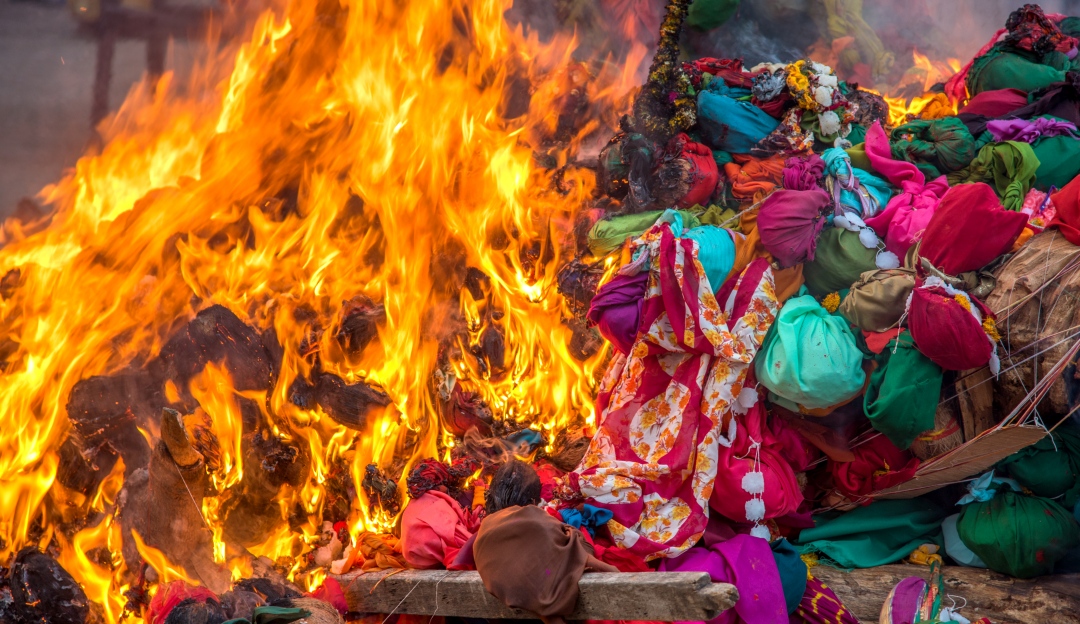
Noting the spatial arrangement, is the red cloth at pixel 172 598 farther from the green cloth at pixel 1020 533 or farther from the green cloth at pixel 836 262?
the green cloth at pixel 1020 533

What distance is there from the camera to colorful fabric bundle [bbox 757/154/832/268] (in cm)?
374

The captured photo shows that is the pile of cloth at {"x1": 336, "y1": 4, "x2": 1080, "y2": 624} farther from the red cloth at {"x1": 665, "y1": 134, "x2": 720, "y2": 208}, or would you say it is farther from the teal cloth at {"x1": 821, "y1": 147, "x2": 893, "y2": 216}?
the red cloth at {"x1": 665, "y1": 134, "x2": 720, "y2": 208}

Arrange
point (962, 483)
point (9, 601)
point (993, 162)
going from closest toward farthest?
point (9, 601) → point (962, 483) → point (993, 162)

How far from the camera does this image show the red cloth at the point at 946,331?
3.29 meters

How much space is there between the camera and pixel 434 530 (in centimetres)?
366

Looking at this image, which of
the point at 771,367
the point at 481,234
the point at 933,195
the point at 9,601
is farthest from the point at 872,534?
the point at 9,601

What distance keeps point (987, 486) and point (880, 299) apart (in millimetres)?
981

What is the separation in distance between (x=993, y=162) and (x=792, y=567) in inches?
88.2

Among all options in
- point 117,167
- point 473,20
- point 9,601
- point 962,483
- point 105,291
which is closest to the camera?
point 9,601

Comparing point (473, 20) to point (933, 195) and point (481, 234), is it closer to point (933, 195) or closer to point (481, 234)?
point (481, 234)

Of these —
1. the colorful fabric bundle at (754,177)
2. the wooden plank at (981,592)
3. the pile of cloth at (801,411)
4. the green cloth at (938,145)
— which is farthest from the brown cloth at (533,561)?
the green cloth at (938,145)

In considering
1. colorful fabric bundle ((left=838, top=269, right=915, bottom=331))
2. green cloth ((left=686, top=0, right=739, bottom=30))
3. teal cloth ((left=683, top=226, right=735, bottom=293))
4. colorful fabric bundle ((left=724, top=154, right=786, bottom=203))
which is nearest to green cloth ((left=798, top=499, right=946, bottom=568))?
colorful fabric bundle ((left=838, top=269, right=915, bottom=331))

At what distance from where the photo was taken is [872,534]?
3869 millimetres

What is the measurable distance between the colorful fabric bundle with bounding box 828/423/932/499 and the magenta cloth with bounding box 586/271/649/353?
3.70 feet
